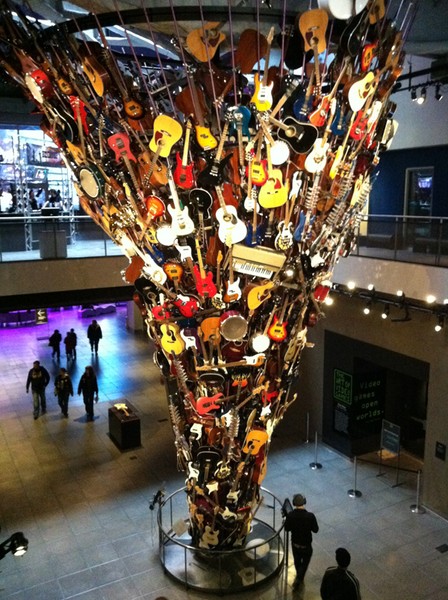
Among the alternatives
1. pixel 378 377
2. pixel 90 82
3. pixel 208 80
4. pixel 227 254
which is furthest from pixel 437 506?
pixel 90 82

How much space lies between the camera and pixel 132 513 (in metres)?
7.95

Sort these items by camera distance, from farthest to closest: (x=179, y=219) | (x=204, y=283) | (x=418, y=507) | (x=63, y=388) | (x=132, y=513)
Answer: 1. (x=63, y=388)
2. (x=418, y=507)
3. (x=132, y=513)
4. (x=204, y=283)
5. (x=179, y=219)

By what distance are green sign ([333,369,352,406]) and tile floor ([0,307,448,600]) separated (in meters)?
1.00

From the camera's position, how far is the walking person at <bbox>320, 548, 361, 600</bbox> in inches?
201

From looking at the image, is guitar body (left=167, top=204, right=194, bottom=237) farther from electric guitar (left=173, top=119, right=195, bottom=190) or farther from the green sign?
the green sign

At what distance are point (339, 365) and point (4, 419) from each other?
6734 millimetres

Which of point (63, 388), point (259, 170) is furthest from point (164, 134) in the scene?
point (63, 388)

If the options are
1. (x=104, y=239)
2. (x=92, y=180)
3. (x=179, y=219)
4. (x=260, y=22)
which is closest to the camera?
(x=179, y=219)

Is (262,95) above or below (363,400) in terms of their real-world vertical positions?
above

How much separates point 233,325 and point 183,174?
4.75 ft

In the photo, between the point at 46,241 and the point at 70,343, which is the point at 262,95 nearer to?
the point at 46,241

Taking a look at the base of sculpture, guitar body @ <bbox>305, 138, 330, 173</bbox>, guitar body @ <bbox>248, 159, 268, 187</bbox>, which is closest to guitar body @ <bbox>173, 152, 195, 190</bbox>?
guitar body @ <bbox>248, 159, 268, 187</bbox>

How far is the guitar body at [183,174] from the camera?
4852 millimetres

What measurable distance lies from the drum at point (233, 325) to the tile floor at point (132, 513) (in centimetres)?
316
